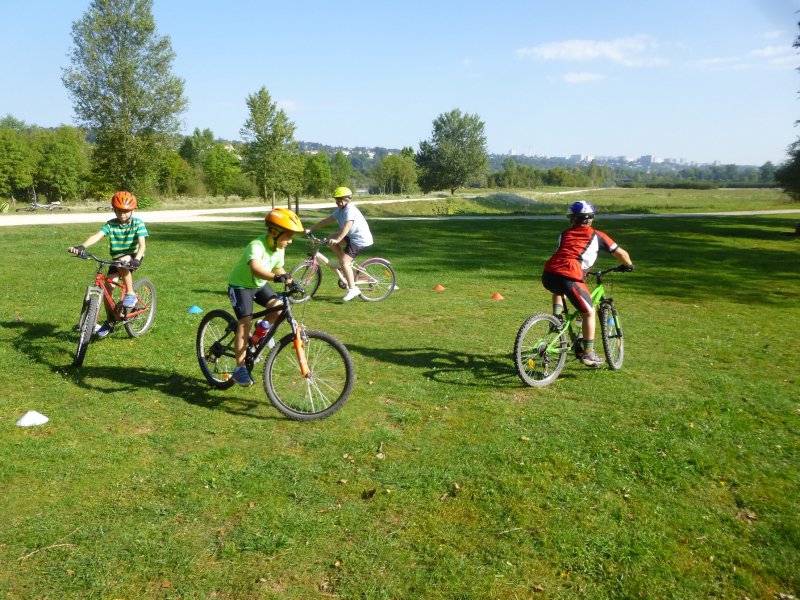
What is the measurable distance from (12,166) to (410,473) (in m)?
74.3

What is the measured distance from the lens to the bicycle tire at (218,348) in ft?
20.4

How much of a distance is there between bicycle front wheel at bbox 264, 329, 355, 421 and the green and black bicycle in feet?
6.76

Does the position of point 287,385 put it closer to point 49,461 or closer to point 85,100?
point 49,461

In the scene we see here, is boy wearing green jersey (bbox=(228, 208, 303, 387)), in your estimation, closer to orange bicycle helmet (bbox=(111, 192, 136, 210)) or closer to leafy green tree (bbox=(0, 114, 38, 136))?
orange bicycle helmet (bbox=(111, 192, 136, 210))

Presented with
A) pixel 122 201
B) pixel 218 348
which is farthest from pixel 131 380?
pixel 122 201

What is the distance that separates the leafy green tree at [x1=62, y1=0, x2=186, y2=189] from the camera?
40.9 meters

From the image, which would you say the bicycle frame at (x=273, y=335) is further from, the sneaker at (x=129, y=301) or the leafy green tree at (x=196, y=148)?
the leafy green tree at (x=196, y=148)

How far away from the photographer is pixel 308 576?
3.44m

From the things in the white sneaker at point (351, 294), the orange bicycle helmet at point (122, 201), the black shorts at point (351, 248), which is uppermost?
the orange bicycle helmet at point (122, 201)

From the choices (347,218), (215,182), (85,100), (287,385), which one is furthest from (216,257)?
(215,182)

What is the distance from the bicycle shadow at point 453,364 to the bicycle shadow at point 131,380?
2.10 meters

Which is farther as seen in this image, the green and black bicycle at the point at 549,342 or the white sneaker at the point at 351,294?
the white sneaker at the point at 351,294

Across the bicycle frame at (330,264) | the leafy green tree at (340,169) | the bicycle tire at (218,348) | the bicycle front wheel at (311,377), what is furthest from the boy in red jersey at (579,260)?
the leafy green tree at (340,169)

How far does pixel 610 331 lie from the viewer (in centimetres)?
741
